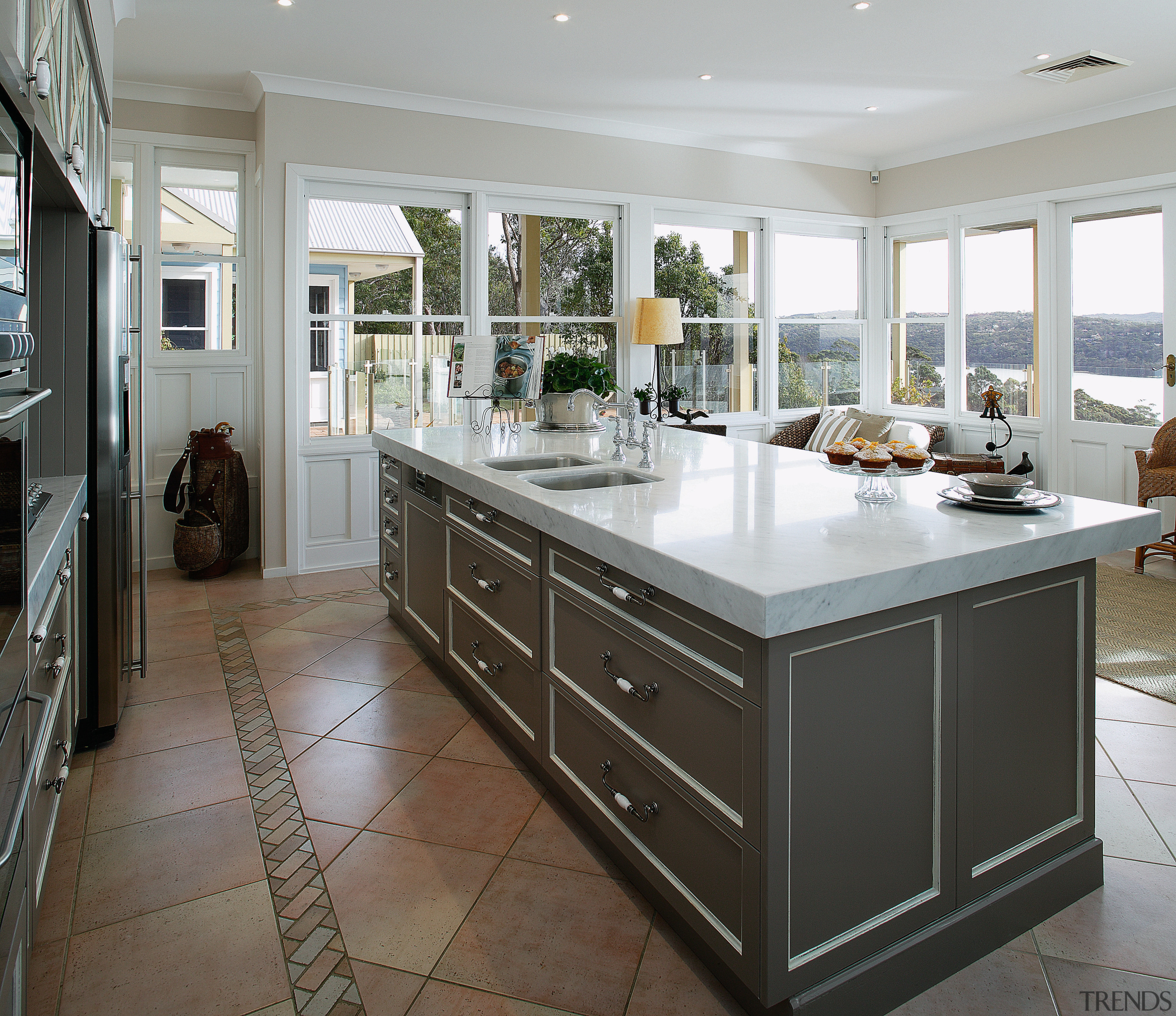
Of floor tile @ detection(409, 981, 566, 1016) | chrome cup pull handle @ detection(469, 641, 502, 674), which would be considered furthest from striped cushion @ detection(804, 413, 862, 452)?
floor tile @ detection(409, 981, 566, 1016)

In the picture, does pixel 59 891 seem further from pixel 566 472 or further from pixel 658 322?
pixel 658 322

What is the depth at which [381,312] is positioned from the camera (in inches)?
206

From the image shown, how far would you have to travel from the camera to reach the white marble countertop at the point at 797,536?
1508mm

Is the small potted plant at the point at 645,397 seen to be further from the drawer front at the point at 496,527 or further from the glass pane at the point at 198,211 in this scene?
the drawer front at the point at 496,527

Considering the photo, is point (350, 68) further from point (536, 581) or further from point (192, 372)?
point (536, 581)

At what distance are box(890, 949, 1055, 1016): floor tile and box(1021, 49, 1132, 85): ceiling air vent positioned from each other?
4.48m

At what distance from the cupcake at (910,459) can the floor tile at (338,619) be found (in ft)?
8.79

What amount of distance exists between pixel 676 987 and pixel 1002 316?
581 centimetres

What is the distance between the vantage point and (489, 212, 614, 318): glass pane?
5.55 metres

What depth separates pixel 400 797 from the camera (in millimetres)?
2518

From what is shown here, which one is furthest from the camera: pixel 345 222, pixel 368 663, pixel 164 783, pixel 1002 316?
pixel 1002 316

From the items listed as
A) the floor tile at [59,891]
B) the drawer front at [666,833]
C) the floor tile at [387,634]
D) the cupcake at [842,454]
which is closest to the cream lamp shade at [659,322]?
the floor tile at [387,634]

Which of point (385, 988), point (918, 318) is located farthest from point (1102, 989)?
point (918, 318)

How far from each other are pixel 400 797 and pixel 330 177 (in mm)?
3727
